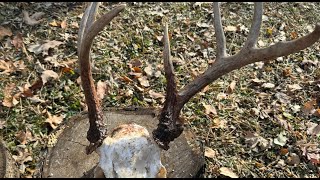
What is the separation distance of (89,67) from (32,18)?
2906mm

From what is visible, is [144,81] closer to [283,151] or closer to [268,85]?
[268,85]

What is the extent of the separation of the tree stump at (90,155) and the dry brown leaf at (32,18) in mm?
2274

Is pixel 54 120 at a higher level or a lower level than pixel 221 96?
lower

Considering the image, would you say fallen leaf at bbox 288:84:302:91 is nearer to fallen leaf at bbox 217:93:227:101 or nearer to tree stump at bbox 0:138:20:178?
fallen leaf at bbox 217:93:227:101

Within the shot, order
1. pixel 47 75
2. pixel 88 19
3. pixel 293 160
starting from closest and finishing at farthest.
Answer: pixel 88 19 → pixel 293 160 → pixel 47 75

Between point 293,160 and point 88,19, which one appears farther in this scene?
point 293,160

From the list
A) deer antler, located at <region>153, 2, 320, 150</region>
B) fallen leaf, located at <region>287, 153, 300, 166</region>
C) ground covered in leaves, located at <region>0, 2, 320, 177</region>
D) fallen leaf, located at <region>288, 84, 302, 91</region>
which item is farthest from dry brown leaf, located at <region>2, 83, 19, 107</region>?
fallen leaf, located at <region>288, 84, 302, 91</region>

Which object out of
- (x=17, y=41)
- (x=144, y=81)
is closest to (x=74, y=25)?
(x=17, y=41)

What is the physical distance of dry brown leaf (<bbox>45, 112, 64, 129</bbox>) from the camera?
3.96m

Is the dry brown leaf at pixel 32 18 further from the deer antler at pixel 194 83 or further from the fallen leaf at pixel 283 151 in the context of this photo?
the fallen leaf at pixel 283 151

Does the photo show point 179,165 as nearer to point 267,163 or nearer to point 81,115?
point 81,115

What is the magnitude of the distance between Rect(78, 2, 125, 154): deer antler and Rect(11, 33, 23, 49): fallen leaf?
2.34 metres

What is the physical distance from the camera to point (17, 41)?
4.81 m

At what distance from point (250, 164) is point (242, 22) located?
7.37 feet
